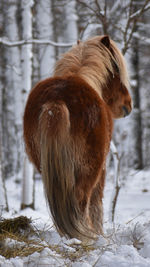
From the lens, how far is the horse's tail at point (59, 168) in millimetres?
2828

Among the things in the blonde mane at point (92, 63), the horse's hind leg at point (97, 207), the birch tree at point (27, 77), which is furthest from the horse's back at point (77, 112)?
the birch tree at point (27, 77)

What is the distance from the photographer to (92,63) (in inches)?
144

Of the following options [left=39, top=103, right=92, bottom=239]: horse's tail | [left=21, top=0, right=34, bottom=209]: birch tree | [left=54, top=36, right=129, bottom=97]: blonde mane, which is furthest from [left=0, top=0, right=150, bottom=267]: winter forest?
[left=54, top=36, right=129, bottom=97]: blonde mane

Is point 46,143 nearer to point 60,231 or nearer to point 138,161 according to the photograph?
point 60,231

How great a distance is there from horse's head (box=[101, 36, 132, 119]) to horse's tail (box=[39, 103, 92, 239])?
1151mm

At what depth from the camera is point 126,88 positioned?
13.3ft

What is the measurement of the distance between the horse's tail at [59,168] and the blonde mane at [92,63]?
76 centimetres

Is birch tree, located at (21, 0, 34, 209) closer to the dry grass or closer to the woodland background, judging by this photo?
the woodland background

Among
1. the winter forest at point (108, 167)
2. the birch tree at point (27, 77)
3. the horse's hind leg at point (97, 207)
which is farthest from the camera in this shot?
the birch tree at point (27, 77)

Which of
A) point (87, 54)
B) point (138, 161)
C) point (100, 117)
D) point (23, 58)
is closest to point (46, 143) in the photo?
point (100, 117)

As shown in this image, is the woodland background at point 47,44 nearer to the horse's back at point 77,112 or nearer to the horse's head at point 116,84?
the horse's head at point 116,84

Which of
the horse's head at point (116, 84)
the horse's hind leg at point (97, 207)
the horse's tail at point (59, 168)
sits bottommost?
the horse's hind leg at point (97, 207)

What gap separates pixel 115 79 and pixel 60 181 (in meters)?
1.64

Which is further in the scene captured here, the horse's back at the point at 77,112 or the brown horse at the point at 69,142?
the horse's back at the point at 77,112
